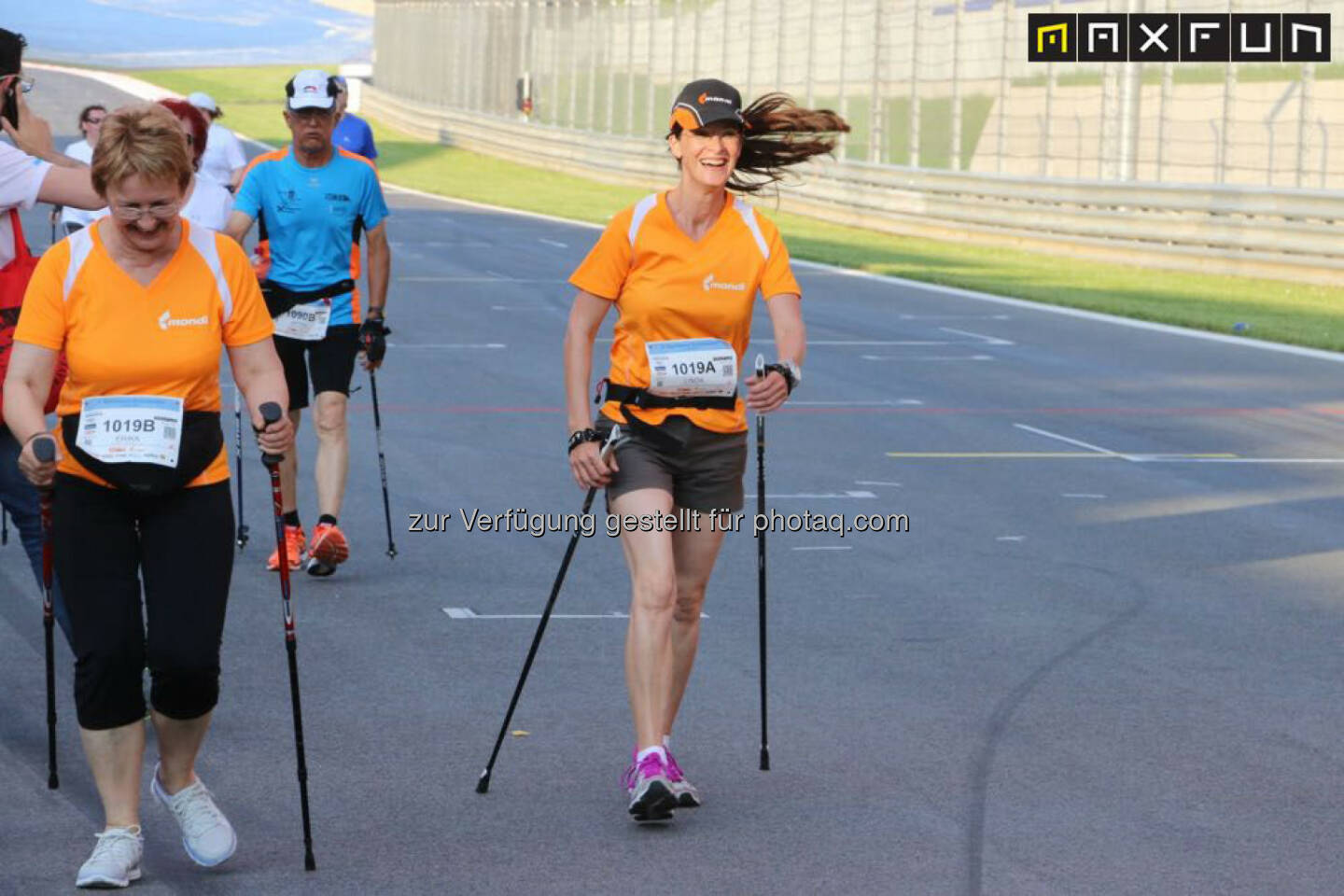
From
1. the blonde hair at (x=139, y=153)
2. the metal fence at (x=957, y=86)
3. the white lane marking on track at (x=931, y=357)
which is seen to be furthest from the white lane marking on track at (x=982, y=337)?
the blonde hair at (x=139, y=153)

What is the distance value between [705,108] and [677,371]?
75 cm

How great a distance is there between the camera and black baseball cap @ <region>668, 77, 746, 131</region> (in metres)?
6.53

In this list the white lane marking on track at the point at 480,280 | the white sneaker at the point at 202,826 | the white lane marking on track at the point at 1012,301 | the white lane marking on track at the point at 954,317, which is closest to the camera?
the white sneaker at the point at 202,826

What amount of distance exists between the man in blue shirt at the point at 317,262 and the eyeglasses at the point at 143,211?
14.6ft

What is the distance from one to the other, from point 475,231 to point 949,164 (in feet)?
25.5

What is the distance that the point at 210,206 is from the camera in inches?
406

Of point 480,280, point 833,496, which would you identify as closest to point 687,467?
point 833,496

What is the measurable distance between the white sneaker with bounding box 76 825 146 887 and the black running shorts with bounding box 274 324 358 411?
463 cm

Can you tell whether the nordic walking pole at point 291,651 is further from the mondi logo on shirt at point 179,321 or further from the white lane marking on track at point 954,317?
the white lane marking on track at point 954,317

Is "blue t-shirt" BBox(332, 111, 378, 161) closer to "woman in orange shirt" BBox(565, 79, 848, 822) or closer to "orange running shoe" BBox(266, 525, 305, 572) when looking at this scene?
"orange running shoe" BBox(266, 525, 305, 572)

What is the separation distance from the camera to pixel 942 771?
6.89m

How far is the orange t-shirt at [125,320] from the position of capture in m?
5.65

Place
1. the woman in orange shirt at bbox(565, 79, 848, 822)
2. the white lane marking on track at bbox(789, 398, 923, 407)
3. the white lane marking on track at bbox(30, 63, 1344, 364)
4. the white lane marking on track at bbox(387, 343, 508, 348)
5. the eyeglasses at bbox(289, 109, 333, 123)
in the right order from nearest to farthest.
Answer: the woman in orange shirt at bbox(565, 79, 848, 822), the eyeglasses at bbox(289, 109, 333, 123), the white lane marking on track at bbox(789, 398, 923, 407), the white lane marking on track at bbox(387, 343, 508, 348), the white lane marking on track at bbox(30, 63, 1344, 364)

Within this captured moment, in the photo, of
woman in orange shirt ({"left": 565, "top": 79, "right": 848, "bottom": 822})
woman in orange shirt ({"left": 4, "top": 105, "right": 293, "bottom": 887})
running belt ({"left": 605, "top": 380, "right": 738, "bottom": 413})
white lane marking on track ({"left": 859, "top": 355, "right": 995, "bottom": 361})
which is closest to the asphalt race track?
woman in orange shirt ({"left": 4, "top": 105, "right": 293, "bottom": 887})
